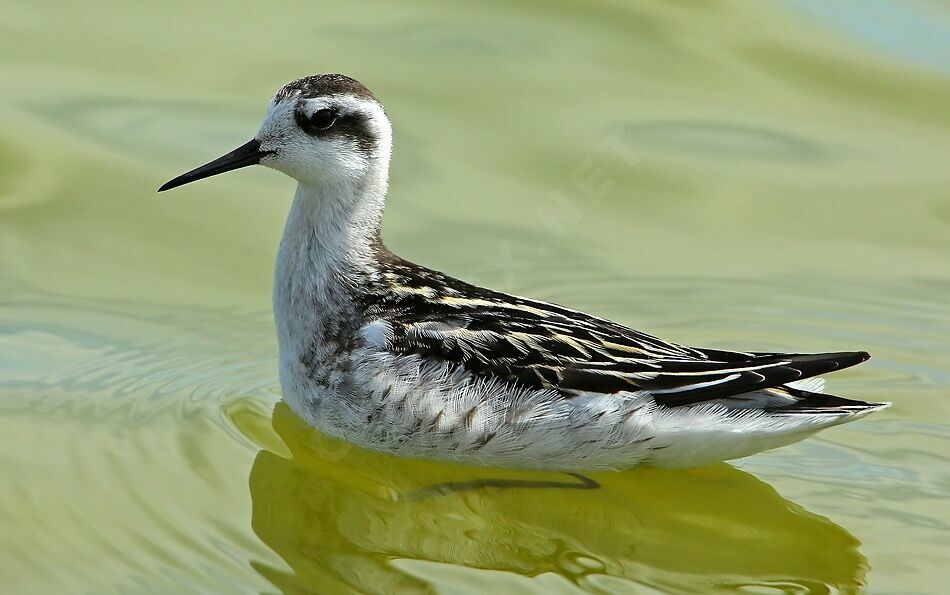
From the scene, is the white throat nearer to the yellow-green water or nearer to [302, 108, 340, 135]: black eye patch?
[302, 108, 340, 135]: black eye patch

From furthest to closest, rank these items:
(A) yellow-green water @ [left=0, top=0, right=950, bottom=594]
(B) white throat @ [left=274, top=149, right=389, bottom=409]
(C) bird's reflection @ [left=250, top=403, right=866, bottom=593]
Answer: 1. (B) white throat @ [left=274, top=149, right=389, bottom=409]
2. (A) yellow-green water @ [left=0, top=0, right=950, bottom=594]
3. (C) bird's reflection @ [left=250, top=403, right=866, bottom=593]

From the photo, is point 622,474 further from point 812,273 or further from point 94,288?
point 94,288

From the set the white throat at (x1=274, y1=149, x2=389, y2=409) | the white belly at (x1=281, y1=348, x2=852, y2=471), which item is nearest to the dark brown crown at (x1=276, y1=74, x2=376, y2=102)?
the white throat at (x1=274, y1=149, x2=389, y2=409)

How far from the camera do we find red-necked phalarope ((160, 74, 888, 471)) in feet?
20.8

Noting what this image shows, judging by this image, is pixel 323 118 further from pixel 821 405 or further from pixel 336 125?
pixel 821 405

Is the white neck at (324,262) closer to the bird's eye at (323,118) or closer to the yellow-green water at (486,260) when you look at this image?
the bird's eye at (323,118)

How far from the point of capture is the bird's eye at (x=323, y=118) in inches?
275

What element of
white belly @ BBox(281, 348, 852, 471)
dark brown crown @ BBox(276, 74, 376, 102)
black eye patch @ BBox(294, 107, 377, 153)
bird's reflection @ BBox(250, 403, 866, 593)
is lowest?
bird's reflection @ BBox(250, 403, 866, 593)

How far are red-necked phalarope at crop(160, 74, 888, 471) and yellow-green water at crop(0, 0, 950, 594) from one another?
0.26 metres

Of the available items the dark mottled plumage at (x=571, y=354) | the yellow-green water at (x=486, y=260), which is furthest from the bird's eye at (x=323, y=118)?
the yellow-green water at (x=486, y=260)

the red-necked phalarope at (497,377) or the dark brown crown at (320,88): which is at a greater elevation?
the dark brown crown at (320,88)

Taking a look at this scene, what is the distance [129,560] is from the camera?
230 inches

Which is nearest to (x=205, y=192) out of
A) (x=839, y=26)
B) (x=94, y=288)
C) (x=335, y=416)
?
(x=94, y=288)

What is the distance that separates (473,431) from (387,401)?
1.40 feet
